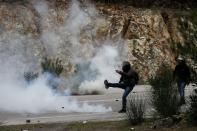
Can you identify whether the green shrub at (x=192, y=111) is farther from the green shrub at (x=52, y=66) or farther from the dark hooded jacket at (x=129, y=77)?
the green shrub at (x=52, y=66)

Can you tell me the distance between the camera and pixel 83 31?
32531 millimetres

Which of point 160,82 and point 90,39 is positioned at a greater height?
point 90,39

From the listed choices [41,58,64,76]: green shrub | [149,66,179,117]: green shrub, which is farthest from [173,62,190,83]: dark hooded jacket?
[41,58,64,76]: green shrub

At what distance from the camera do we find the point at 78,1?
34188 mm

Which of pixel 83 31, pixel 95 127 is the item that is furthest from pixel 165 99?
pixel 83 31

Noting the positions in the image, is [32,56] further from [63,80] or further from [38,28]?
[63,80]

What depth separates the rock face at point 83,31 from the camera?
31.2 meters

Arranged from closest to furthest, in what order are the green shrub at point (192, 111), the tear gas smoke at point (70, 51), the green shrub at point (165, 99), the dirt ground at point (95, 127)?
the green shrub at point (192, 111), the dirt ground at point (95, 127), the green shrub at point (165, 99), the tear gas smoke at point (70, 51)

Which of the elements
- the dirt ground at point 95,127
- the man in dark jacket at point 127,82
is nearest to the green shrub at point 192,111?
the dirt ground at point 95,127

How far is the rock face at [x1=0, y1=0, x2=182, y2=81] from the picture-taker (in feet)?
102

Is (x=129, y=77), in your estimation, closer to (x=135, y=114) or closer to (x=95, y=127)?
(x=135, y=114)

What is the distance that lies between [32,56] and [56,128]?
16.3 metres

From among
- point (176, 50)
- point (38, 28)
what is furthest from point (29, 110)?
point (38, 28)

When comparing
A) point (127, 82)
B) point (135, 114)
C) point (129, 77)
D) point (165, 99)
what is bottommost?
point (135, 114)
